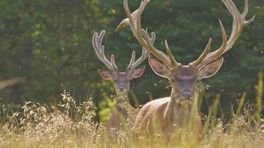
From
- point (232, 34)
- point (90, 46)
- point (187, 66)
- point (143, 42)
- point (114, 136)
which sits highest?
point (90, 46)

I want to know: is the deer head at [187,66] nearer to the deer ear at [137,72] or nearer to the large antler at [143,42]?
the large antler at [143,42]

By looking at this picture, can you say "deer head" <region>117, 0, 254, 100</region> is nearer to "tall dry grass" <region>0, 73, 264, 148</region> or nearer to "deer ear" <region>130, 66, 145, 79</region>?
"tall dry grass" <region>0, 73, 264, 148</region>

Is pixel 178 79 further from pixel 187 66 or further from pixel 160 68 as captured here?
pixel 160 68

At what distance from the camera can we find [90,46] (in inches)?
866

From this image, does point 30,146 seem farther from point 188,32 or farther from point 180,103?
point 188,32

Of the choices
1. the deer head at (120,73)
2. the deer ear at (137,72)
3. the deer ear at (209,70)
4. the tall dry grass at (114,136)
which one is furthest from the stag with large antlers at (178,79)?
the deer ear at (137,72)

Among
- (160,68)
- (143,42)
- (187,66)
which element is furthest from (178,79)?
(143,42)

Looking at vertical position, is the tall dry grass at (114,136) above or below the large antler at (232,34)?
below

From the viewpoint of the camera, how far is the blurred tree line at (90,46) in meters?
19.3

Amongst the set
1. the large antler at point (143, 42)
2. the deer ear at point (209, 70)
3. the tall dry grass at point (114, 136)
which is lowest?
the tall dry grass at point (114, 136)

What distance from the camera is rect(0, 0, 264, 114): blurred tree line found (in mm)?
19344

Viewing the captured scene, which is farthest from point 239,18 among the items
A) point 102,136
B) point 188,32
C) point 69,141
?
point 188,32

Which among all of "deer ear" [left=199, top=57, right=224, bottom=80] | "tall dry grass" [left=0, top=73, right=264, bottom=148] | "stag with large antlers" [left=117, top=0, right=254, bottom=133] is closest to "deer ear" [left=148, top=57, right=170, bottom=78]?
"stag with large antlers" [left=117, top=0, right=254, bottom=133]

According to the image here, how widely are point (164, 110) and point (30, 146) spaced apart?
2.65 metres
